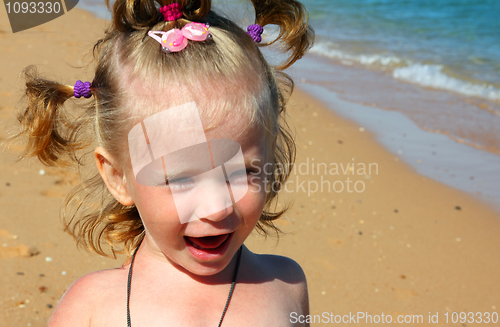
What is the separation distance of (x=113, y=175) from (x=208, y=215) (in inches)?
18.4

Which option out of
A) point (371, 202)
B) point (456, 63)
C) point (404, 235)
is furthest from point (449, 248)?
point (456, 63)

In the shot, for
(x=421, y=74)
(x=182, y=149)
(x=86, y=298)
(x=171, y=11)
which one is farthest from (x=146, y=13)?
(x=421, y=74)

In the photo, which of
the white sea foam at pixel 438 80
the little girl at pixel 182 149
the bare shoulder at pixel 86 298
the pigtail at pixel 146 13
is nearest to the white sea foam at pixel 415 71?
the white sea foam at pixel 438 80

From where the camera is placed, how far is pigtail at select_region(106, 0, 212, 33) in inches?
67.7

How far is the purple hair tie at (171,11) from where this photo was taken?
1.72m

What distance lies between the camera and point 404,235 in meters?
3.71

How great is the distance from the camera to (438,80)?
772cm

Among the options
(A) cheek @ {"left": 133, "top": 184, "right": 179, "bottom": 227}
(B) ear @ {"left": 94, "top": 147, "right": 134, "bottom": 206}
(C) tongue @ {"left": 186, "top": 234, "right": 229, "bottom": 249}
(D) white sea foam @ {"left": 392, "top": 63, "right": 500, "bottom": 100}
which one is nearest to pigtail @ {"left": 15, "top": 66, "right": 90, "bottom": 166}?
(B) ear @ {"left": 94, "top": 147, "right": 134, "bottom": 206}

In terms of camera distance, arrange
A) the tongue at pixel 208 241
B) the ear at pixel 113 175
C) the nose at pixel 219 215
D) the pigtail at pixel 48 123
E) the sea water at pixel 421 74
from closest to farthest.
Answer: the nose at pixel 219 215
the tongue at pixel 208 241
the ear at pixel 113 175
the pigtail at pixel 48 123
the sea water at pixel 421 74

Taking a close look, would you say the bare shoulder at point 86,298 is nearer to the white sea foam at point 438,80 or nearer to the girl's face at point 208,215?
the girl's face at point 208,215

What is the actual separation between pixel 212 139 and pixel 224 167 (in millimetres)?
99

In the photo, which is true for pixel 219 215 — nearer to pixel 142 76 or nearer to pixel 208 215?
pixel 208 215

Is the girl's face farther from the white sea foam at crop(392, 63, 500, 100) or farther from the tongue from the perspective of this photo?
the white sea foam at crop(392, 63, 500, 100)

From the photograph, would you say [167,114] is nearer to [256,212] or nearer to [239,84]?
[239,84]
